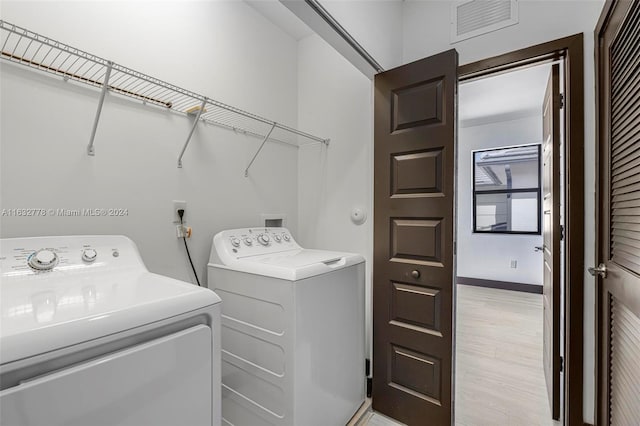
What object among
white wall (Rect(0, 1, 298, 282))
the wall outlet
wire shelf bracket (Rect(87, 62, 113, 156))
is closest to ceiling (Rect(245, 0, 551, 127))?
white wall (Rect(0, 1, 298, 282))

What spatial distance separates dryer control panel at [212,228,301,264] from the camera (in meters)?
1.64

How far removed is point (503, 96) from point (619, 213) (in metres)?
3.19

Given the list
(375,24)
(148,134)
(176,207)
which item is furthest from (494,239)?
(148,134)

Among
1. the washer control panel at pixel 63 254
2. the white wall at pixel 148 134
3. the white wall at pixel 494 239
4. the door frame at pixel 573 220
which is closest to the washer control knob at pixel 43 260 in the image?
the washer control panel at pixel 63 254

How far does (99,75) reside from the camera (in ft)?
4.41

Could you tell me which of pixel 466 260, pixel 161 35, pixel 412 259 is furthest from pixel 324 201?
pixel 466 260

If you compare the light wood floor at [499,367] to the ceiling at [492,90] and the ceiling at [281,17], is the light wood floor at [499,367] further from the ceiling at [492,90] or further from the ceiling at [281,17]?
the ceiling at [281,17]

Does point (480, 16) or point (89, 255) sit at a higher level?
point (480, 16)

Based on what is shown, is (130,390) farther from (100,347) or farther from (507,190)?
(507,190)

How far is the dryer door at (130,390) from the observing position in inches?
23.8

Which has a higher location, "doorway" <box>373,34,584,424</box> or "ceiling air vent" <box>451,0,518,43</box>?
"ceiling air vent" <box>451,0,518,43</box>

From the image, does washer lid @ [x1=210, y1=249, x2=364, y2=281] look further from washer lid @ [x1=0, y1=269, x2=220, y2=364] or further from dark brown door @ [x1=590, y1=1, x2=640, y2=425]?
dark brown door @ [x1=590, y1=1, x2=640, y2=425]

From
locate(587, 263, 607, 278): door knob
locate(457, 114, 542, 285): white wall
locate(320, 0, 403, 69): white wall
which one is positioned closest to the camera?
locate(587, 263, 607, 278): door knob

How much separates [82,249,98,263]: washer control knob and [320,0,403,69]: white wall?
1.42 m
